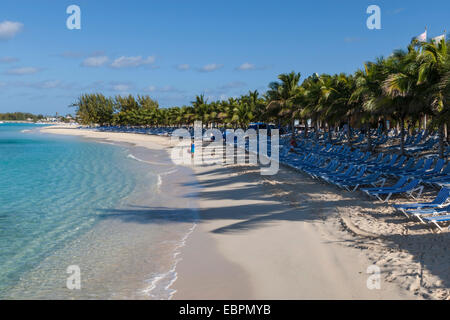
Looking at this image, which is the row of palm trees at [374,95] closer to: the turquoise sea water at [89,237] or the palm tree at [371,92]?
the palm tree at [371,92]

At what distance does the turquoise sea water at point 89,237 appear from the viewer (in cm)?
634

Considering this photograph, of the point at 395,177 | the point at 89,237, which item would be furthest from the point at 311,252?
the point at 395,177

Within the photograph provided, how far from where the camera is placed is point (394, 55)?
50.8ft

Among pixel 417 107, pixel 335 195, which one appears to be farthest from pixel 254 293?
pixel 417 107

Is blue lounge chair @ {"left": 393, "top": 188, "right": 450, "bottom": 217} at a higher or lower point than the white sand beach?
higher

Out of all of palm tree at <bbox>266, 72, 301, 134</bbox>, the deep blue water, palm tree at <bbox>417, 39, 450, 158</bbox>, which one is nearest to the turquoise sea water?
the deep blue water

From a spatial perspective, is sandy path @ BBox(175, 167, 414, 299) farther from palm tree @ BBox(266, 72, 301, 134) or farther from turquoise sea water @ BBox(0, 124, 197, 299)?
palm tree @ BBox(266, 72, 301, 134)

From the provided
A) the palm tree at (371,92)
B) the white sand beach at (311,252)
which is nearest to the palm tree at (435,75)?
the palm tree at (371,92)

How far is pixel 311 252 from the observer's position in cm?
694

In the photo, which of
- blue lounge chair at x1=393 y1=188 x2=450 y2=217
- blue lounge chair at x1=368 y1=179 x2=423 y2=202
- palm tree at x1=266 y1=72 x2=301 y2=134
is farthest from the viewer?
palm tree at x1=266 y1=72 x2=301 y2=134

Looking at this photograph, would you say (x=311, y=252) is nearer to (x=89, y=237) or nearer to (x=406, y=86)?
(x=89, y=237)

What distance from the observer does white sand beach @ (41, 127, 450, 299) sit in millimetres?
5430

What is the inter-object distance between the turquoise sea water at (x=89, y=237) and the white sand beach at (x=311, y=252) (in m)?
0.74

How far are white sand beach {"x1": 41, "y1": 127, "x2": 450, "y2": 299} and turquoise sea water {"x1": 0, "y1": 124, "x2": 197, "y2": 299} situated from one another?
2.44 ft
